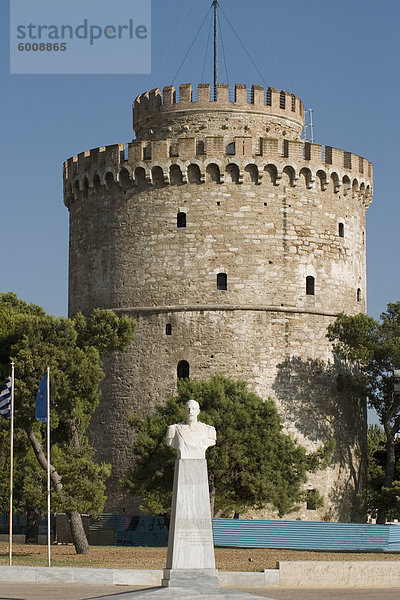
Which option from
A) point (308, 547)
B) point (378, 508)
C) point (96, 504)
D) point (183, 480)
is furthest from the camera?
point (378, 508)

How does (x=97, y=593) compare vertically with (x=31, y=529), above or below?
above

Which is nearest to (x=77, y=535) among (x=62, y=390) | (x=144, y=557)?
(x=144, y=557)

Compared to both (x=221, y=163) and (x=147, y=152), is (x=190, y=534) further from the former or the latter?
(x=147, y=152)

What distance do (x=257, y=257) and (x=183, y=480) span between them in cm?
2085

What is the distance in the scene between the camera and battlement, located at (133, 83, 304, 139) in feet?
129

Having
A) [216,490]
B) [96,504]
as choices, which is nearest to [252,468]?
[216,490]

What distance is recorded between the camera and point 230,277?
36.9 metres

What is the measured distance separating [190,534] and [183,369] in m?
20.3

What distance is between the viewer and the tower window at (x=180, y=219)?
37312mm

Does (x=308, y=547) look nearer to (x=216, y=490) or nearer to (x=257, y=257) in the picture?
(x=216, y=490)

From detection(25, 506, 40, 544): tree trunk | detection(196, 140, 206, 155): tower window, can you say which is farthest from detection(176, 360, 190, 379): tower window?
detection(196, 140, 206, 155): tower window

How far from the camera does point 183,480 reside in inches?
656

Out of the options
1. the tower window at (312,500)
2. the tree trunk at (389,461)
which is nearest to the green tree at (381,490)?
the tree trunk at (389,461)

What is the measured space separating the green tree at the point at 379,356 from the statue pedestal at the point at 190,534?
20.2 meters
